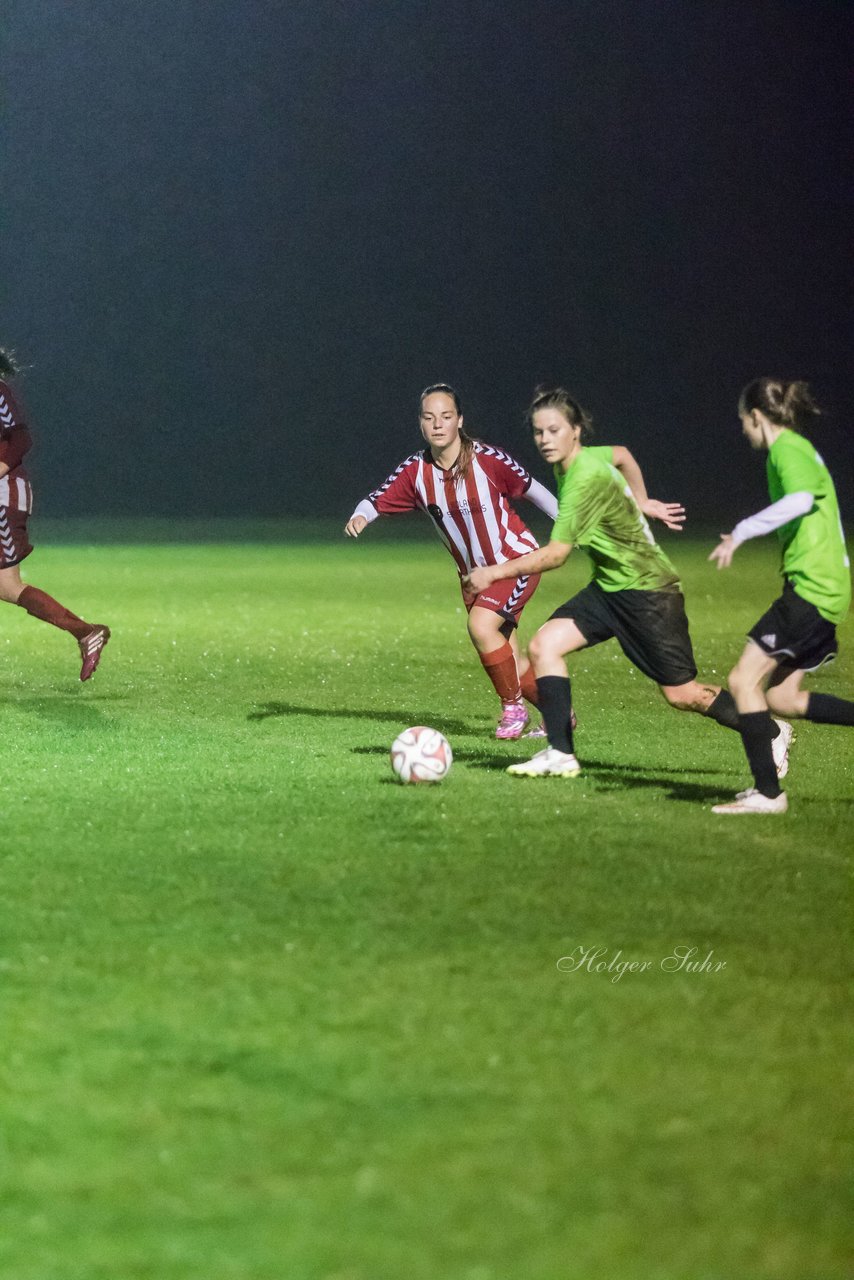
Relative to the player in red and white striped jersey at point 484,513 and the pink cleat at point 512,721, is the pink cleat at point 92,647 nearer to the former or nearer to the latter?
the player in red and white striped jersey at point 484,513

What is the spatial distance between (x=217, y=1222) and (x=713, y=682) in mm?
7190

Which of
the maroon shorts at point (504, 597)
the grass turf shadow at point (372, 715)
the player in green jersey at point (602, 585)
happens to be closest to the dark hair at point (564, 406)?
the player in green jersey at point (602, 585)

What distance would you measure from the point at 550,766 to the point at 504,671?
1.25 meters

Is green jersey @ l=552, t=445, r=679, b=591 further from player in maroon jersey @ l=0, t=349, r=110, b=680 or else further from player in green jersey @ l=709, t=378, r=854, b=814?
player in maroon jersey @ l=0, t=349, r=110, b=680

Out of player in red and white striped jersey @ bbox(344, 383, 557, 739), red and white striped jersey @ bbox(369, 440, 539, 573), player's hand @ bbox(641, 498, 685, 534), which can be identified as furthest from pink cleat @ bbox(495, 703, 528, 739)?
player's hand @ bbox(641, 498, 685, 534)

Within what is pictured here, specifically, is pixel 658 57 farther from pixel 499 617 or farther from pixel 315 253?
pixel 499 617

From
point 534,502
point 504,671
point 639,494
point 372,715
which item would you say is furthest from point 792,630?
point 372,715

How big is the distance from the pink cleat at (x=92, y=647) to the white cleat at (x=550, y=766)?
2.91 metres

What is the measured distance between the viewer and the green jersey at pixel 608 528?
21.3 ft

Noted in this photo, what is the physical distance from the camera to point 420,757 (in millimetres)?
6477

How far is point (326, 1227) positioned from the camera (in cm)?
264

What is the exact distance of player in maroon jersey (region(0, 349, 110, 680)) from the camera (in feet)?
28.7

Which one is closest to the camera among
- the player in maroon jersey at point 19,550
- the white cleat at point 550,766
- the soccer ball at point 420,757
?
the soccer ball at point 420,757

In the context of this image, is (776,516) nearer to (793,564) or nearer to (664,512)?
(793,564)
